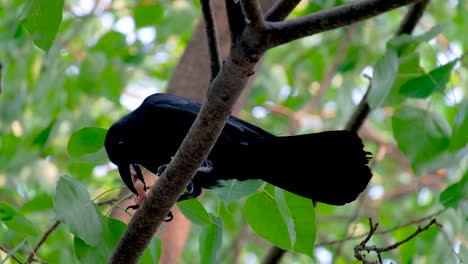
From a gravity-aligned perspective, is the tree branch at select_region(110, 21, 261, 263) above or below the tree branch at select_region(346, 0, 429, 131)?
above

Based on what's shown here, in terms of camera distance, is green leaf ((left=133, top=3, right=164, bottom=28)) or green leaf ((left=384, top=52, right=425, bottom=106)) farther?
green leaf ((left=133, top=3, right=164, bottom=28))

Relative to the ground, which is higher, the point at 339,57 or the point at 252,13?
the point at 252,13

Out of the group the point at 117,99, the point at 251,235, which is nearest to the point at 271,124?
the point at 251,235

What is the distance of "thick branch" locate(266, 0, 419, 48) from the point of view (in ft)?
5.43

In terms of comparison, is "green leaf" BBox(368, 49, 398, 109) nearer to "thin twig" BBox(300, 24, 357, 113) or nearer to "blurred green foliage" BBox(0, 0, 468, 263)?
"blurred green foliage" BBox(0, 0, 468, 263)

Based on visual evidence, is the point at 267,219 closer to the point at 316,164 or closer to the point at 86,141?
the point at 316,164

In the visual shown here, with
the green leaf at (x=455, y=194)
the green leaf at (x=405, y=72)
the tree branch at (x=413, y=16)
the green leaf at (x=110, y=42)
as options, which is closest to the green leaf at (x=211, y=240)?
the green leaf at (x=455, y=194)

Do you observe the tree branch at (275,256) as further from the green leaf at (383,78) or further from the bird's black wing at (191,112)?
the green leaf at (383,78)

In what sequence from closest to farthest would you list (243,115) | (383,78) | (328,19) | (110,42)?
(328,19) → (383,78) → (110,42) → (243,115)

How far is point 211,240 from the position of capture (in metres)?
2.39

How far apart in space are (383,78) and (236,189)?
57 cm

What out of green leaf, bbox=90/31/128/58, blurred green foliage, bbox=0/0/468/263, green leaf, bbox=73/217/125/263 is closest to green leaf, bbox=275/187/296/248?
blurred green foliage, bbox=0/0/468/263

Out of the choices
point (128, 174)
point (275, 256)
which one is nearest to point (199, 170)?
point (128, 174)

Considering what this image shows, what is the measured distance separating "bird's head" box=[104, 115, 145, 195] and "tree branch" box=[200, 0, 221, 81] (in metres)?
1.21
